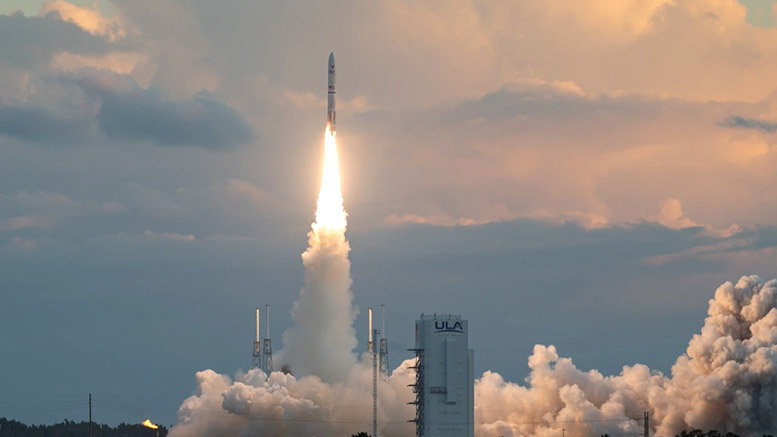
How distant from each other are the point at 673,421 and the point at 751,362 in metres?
11.9

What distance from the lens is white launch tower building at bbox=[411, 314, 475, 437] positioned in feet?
523

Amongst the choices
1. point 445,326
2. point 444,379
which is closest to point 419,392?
point 444,379

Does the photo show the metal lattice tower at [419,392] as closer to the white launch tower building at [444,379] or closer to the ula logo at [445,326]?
the white launch tower building at [444,379]

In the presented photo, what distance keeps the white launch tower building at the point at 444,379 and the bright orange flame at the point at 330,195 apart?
18.3 meters

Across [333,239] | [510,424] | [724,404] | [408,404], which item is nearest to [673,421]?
[724,404]

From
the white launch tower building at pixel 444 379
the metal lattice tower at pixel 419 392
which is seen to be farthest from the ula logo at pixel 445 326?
the metal lattice tower at pixel 419 392

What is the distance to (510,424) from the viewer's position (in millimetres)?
178375

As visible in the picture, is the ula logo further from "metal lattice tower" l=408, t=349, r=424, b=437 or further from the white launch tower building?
"metal lattice tower" l=408, t=349, r=424, b=437

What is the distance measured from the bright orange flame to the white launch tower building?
60.1ft

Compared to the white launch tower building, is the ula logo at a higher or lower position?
higher

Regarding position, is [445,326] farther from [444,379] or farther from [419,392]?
[419,392]

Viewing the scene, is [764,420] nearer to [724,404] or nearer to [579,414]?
[724,404]

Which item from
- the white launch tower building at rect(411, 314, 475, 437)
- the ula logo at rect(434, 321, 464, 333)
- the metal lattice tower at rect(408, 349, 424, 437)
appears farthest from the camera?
the ula logo at rect(434, 321, 464, 333)

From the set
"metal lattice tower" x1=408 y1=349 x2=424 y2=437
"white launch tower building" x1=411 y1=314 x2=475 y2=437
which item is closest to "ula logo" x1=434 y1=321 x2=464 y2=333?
"white launch tower building" x1=411 y1=314 x2=475 y2=437
